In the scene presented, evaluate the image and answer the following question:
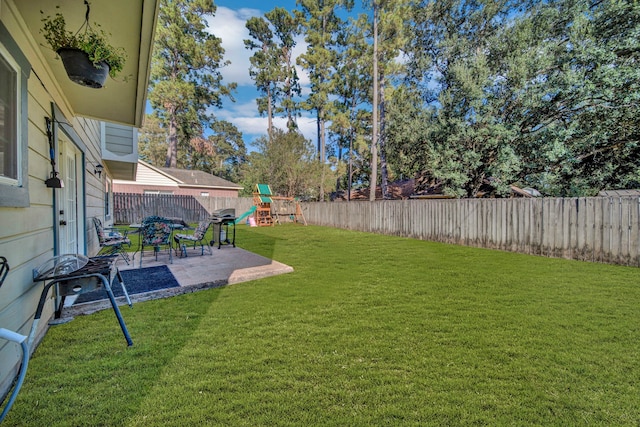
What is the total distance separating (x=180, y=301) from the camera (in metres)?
3.55

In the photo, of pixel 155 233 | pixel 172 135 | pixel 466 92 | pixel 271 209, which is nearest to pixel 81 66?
pixel 155 233

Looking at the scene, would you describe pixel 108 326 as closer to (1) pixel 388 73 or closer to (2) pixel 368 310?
(2) pixel 368 310

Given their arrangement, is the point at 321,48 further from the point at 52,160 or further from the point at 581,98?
the point at 52,160

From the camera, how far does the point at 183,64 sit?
19469 millimetres

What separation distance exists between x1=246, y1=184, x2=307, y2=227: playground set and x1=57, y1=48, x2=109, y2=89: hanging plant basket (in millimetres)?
12193

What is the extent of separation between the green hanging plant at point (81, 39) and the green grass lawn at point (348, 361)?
2443mm

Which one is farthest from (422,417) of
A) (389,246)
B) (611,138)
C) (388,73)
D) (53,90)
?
(388,73)

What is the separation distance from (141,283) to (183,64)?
20.3 metres

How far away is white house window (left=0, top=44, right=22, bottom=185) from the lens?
185cm

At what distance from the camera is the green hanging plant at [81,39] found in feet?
7.21

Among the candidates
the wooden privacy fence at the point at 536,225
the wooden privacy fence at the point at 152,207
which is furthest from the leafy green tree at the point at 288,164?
the wooden privacy fence at the point at 536,225

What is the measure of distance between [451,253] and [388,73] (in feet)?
46.0

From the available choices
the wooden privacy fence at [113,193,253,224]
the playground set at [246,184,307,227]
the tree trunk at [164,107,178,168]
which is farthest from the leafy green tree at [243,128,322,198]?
the tree trunk at [164,107,178,168]

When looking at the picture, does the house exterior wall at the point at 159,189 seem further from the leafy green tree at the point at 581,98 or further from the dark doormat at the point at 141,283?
the leafy green tree at the point at 581,98
